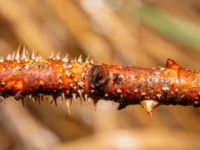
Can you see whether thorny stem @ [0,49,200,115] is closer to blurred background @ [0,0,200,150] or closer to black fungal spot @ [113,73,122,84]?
black fungal spot @ [113,73,122,84]

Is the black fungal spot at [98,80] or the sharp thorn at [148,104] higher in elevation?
the black fungal spot at [98,80]

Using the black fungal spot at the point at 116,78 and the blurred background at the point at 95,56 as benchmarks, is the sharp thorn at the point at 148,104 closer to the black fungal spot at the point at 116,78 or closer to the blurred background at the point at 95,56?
the black fungal spot at the point at 116,78

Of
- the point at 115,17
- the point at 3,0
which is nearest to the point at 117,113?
the point at 115,17

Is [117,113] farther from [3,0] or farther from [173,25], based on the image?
[3,0]

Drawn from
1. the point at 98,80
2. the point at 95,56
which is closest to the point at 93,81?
the point at 98,80

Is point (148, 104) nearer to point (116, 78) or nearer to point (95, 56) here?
point (116, 78)

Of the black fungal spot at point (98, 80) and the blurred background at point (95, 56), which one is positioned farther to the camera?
the blurred background at point (95, 56)

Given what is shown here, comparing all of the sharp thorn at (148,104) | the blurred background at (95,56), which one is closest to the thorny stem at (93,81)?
the sharp thorn at (148,104)
